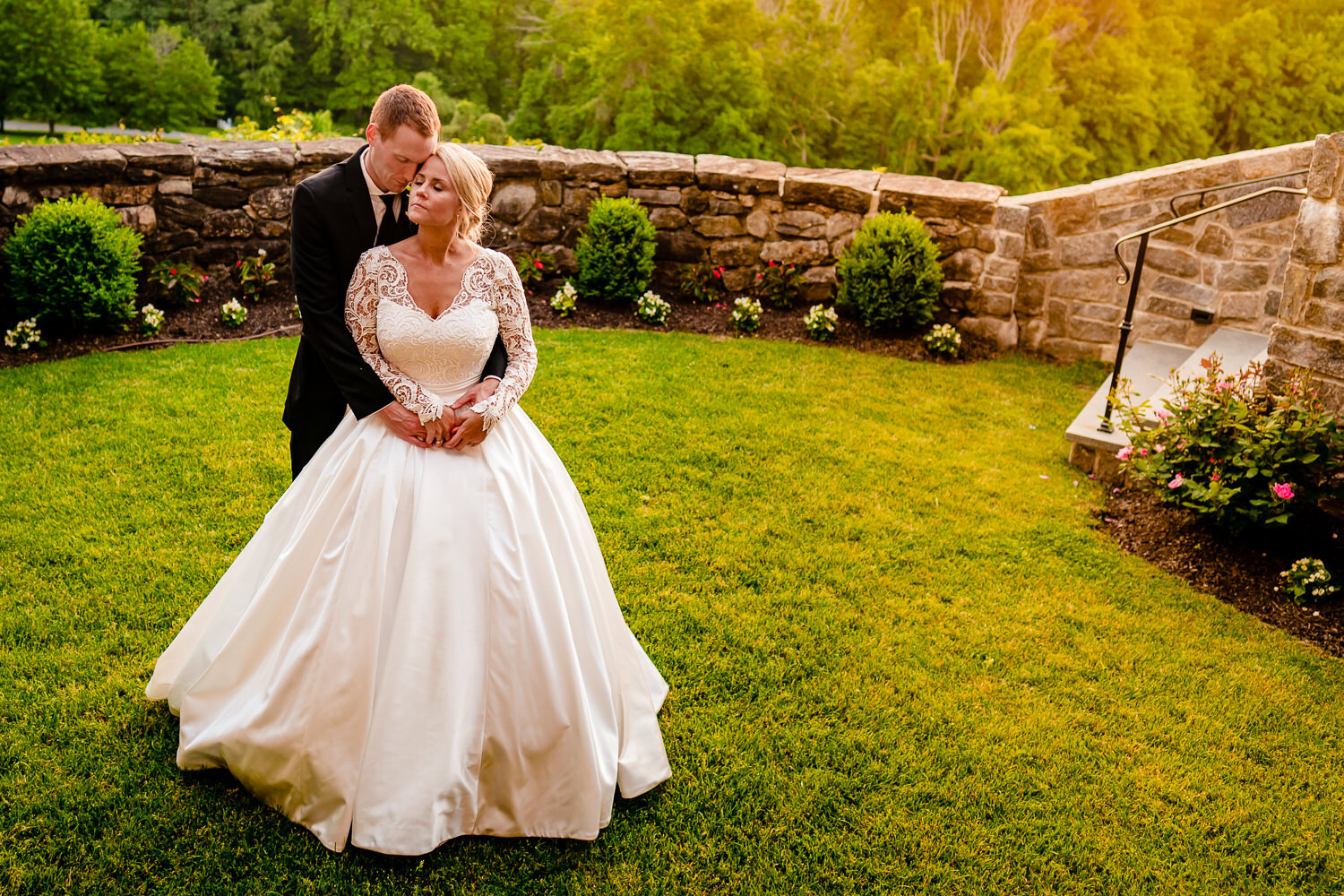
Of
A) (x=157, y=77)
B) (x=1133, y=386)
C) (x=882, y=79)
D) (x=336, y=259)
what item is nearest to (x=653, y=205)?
(x=1133, y=386)

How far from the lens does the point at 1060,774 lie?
3.41 m

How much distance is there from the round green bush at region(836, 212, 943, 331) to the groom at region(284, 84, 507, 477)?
526 centimetres

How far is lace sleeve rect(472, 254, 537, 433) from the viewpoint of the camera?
118 inches

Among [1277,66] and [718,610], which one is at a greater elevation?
[1277,66]

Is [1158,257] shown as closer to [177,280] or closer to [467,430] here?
[467,430]

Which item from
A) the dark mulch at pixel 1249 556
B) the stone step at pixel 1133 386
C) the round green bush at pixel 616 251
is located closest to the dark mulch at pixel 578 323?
the round green bush at pixel 616 251

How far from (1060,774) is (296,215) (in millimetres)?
3460

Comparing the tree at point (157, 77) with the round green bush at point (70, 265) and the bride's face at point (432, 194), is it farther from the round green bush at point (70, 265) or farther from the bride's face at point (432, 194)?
the bride's face at point (432, 194)

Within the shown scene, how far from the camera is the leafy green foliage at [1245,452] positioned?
4559 mm

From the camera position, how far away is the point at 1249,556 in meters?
4.90

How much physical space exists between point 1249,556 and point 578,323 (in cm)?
535

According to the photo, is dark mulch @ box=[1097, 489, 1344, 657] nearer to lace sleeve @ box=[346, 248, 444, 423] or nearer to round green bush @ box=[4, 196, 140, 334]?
lace sleeve @ box=[346, 248, 444, 423]

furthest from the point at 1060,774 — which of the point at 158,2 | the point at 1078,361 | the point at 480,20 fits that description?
the point at 158,2

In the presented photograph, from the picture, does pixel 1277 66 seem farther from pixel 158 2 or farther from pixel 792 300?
pixel 158 2
